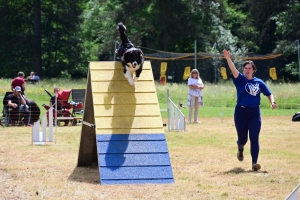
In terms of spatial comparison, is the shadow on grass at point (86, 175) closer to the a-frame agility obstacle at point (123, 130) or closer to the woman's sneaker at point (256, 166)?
the a-frame agility obstacle at point (123, 130)

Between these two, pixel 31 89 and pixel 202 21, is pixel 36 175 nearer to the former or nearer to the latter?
pixel 31 89

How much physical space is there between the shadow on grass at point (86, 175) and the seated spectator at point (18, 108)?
886cm

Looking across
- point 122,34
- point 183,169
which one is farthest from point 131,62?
point 183,169

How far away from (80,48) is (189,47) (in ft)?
27.6

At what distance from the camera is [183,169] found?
34.8 ft

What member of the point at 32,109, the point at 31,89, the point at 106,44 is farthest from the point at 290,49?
the point at 32,109

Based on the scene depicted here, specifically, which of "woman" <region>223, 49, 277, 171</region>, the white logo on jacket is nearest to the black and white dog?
"woman" <region>223, 49, 277, 171</region>

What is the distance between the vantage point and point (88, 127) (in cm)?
1044

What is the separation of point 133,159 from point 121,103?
99 centimetres

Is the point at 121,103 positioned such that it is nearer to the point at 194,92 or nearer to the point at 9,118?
the point at 9,118

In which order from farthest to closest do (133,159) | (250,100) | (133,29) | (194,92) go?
(133,29) < (194,92) < (250,100) < (133,159)

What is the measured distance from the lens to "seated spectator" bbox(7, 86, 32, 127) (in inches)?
756

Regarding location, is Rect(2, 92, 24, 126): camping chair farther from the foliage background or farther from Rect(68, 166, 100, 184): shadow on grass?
the foliage background

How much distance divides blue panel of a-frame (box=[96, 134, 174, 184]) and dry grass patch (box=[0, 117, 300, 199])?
161 mm
